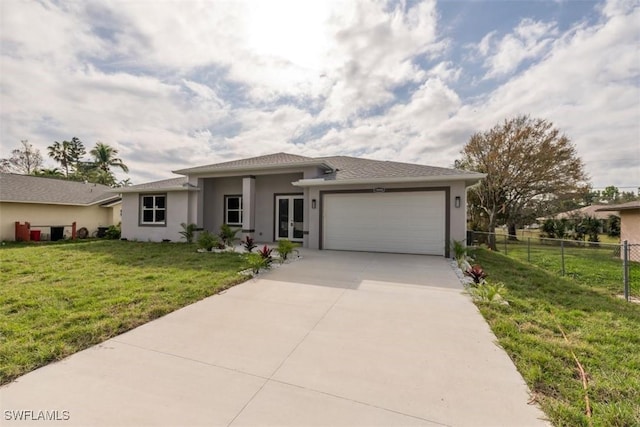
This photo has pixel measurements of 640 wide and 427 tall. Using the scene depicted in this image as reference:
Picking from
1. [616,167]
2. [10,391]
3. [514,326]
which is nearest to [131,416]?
[10,391]

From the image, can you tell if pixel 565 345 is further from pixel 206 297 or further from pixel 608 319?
pixel 206 297

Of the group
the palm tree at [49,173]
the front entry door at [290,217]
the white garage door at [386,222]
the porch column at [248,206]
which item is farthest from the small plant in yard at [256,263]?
the palm tree at [49,173]

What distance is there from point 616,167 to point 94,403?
146ft

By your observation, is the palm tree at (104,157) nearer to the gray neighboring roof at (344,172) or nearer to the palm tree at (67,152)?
the palm tree at (67,152)

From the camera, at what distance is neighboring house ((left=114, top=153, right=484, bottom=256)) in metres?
9.94

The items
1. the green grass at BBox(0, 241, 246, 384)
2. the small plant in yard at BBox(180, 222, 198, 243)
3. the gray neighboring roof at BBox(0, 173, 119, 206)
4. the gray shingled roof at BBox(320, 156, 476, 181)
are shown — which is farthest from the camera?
the gray neighboring roof at BBox(0, 173, 119, 206)

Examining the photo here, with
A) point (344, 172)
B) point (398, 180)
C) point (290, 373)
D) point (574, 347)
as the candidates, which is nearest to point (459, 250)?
point (398, 180)

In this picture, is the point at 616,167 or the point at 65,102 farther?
the point at 616,167

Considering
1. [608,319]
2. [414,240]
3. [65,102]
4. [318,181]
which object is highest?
[65,102]

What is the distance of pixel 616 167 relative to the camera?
30.0m

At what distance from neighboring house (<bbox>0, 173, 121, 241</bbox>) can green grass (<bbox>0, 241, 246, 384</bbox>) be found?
8.23m

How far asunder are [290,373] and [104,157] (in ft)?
139

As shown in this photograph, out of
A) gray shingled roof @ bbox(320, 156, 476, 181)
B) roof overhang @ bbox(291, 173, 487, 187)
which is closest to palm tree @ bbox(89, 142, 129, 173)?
gray shingled roof @ bbox(320, 156, 476, 181)

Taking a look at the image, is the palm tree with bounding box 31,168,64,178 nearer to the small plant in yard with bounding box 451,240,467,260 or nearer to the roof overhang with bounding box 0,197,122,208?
the roof overhang with bounding box 0,197,122,208
